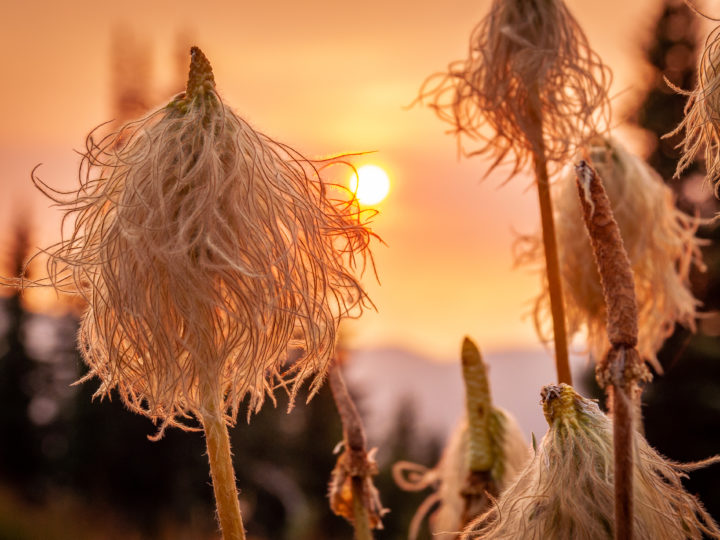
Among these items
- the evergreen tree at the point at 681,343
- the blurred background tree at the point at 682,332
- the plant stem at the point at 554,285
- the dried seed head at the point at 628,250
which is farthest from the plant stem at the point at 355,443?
the evergreen tree at the point at 681,343

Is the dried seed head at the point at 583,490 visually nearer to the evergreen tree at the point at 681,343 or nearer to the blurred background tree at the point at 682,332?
the blurred background tree at the point at 682,332

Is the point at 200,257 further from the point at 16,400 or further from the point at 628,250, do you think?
the point at 16,400

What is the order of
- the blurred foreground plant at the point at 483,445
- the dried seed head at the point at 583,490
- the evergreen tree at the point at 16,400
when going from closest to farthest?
the dried seed head at the point at 583,490 → the blurred foreground plant at the point at 483,445 → the evergreen tree at the point at 16,400

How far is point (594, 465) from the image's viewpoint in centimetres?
91

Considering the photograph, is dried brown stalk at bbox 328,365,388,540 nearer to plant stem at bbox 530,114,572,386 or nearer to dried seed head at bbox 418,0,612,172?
plant stem at bbox 530,114,572,386

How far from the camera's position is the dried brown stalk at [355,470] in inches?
42.1

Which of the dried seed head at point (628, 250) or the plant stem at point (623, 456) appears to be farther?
the dried seed head at point (628, 250)

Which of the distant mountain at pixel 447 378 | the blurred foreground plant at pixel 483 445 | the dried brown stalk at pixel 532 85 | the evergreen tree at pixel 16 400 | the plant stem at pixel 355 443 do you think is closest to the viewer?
the plant stem at pixel 355 443

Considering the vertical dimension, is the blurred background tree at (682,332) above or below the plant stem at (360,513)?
above

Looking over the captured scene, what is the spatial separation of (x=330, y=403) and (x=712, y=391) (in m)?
7.08

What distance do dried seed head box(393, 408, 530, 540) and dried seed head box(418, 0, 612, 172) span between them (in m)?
0.46

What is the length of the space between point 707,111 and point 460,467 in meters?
0.85

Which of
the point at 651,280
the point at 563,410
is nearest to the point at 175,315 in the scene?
the point at 563,410

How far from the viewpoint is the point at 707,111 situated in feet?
3.09
